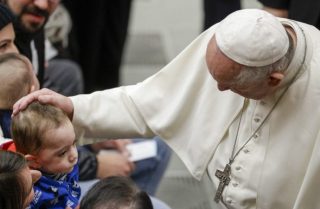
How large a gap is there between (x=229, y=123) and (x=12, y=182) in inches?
37.1

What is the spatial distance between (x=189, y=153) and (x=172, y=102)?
201mm

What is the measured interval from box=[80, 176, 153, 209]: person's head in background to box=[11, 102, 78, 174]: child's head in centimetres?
12

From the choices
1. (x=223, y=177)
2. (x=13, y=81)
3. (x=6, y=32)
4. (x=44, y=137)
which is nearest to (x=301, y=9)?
(x=223, y=177)

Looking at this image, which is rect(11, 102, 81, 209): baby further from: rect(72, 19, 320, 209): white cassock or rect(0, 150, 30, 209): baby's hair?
rect(72, 19, 320, 209): white cassock

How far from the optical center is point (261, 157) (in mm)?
2387

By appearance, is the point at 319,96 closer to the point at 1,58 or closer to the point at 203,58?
the point at 203,58

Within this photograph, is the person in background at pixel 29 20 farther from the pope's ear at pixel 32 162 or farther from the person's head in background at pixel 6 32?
the pope's ear at pixel 32 162

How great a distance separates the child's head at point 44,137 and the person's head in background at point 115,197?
12 centimetres

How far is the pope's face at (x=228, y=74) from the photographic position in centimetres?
217

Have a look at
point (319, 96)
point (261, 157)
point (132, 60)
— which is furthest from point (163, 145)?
point (132, 60)

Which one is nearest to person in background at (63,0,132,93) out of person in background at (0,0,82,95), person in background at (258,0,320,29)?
person in background at (0,0,82,95)

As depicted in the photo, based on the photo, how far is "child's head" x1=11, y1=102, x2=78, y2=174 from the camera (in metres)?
2.06

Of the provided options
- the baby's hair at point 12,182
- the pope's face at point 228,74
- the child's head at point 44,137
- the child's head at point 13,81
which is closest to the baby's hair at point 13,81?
the child's head at point 13,81

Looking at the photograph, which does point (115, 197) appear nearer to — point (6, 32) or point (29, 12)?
point (6, 32)
